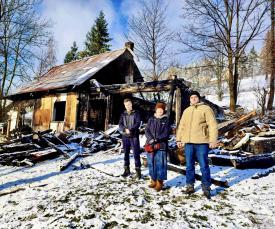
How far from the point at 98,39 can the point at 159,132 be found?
32.9 metres

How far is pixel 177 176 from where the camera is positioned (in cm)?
627

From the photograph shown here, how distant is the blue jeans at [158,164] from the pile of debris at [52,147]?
10.7ft

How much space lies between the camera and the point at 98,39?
35812 millimetres

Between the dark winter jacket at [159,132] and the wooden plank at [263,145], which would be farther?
the wooden plank at [263,145]

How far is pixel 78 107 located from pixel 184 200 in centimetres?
1203

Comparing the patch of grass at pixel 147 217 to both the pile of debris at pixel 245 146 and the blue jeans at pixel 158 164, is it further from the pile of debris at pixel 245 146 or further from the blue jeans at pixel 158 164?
the pile of debris at pixel 245 146

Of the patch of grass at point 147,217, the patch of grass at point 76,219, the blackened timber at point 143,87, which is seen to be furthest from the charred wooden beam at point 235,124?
the patch of grass at point 76,219

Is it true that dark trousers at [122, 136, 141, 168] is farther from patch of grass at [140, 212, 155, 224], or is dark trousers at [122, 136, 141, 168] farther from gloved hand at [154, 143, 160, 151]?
patch of grass at [140, 212, 155, 224]

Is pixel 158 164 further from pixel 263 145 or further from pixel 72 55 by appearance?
pixel 72 55

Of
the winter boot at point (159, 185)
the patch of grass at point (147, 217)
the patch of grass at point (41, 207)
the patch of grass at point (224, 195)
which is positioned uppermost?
the winter boot at point (159, 185)

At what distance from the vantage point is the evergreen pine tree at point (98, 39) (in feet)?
117

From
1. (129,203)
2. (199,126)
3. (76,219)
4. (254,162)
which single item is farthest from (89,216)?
(254,162)

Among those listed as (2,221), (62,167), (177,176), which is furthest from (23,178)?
(177,176)

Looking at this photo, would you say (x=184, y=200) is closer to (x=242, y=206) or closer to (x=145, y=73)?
(x=242, y=206)
